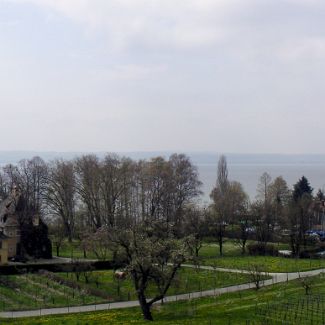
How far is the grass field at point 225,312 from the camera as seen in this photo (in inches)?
1309

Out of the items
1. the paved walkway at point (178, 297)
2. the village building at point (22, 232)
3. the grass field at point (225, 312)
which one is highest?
the village building at point (22, 232)

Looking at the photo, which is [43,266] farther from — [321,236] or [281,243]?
[321,236]

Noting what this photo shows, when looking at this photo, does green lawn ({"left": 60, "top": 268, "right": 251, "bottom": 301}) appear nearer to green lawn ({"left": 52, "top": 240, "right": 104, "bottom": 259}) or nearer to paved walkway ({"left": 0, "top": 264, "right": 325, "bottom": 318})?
paved walkway ({"left": 0, "top": 264, "right": 325, "bottom": 318})

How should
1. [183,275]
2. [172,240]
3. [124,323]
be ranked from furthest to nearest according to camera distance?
[183,275], [172,240], [124,323]

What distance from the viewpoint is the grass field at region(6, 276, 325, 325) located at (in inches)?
1309

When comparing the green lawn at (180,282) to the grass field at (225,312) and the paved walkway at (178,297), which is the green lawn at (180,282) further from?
the grass field at (225,312)

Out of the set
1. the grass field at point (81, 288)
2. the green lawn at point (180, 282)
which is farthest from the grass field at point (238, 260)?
the grass field at point (81, 288)

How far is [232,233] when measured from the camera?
82.9m

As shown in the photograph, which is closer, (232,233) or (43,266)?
(43,266)

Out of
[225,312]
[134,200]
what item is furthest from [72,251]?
[225,312]

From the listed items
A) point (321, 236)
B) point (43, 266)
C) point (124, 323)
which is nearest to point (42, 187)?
point (43, 266)

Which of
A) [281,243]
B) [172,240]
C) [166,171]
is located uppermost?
[166,171]

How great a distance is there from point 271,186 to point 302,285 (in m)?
64.5

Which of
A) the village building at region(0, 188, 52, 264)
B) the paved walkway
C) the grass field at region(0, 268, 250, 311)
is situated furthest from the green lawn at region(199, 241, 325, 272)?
the village building at region(0, 188, 52, 264)
